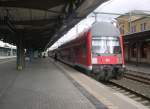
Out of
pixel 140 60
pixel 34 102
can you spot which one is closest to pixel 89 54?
pixel 34 102

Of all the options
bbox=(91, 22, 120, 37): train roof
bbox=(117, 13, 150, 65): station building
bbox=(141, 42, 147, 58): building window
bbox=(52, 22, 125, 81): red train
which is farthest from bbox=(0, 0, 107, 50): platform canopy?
bbox=(141, 42, 147, 58): building window

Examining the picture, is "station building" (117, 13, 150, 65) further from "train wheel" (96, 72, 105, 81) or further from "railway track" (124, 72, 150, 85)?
"train wheel" (96, 72, 105, 81)

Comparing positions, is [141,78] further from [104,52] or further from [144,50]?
[144,50]

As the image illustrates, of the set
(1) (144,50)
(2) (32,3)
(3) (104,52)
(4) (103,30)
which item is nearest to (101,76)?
(3) (104,52)

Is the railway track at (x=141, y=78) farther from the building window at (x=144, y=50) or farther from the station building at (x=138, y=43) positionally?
the building window at (x=144, y=50)

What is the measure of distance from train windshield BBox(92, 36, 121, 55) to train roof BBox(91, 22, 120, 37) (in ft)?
0.78

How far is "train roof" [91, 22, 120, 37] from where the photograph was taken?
1927 centimetres

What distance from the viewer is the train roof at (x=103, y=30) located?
1927 centimetres

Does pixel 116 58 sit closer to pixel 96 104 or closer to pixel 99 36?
pixel 99 36

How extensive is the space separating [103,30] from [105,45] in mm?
971

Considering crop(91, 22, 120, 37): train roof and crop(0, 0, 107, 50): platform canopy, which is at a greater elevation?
crop(0, 0, 107, 50): platform canopy

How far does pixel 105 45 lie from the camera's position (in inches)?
748

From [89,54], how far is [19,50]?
39.4 ft

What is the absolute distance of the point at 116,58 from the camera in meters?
18.9
